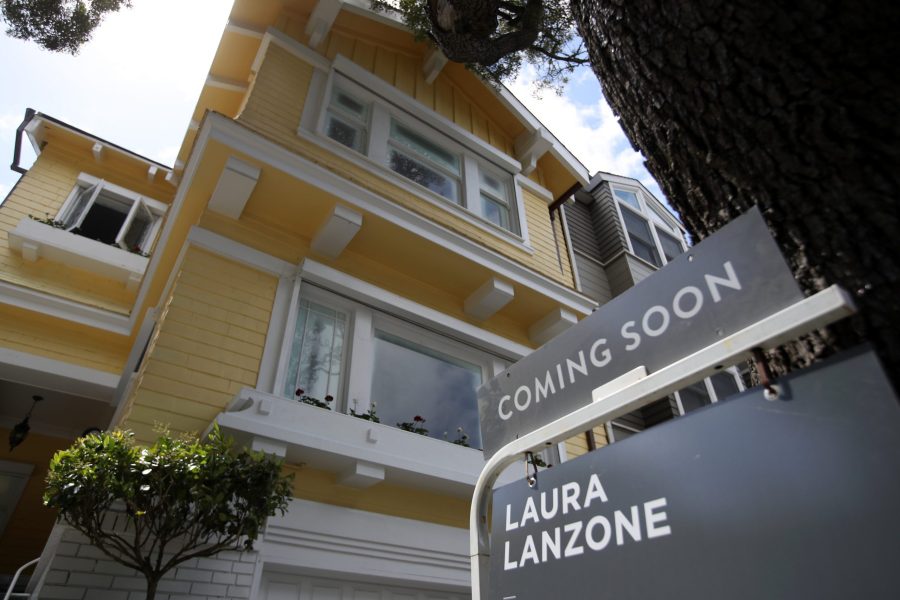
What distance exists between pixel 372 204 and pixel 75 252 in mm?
5980

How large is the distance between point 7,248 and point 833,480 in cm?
1114

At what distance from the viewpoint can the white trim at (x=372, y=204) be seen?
18.7 ft

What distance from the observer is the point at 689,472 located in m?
1.20

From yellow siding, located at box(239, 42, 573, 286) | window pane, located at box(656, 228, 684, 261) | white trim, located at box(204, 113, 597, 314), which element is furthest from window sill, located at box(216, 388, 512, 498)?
window pane, located at box(656, 228, 684, 261)

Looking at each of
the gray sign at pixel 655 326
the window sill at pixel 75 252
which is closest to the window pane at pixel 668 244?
the window sill at pixel 75 252

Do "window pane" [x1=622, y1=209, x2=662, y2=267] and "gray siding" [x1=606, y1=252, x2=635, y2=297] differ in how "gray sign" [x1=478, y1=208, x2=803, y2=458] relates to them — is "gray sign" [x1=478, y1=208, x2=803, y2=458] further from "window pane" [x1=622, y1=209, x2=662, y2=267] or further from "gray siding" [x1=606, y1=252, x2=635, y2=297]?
"window pane" [x1=622, y1=209, x2=662, y2=267]

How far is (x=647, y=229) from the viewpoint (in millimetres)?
14039

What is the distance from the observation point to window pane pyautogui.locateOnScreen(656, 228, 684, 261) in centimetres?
1423

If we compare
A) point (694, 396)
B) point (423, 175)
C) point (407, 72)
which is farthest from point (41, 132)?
point (694, 396)

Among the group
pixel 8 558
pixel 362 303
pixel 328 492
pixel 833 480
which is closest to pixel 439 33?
pixel 362 303

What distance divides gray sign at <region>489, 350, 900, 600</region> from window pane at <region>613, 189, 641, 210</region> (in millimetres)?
13351

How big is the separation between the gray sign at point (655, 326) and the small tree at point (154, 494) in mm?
2338

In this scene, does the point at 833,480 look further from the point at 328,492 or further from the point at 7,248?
the point at 7,248

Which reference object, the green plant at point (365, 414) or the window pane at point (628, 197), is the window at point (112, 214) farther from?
the window pane at point (628, 197)
